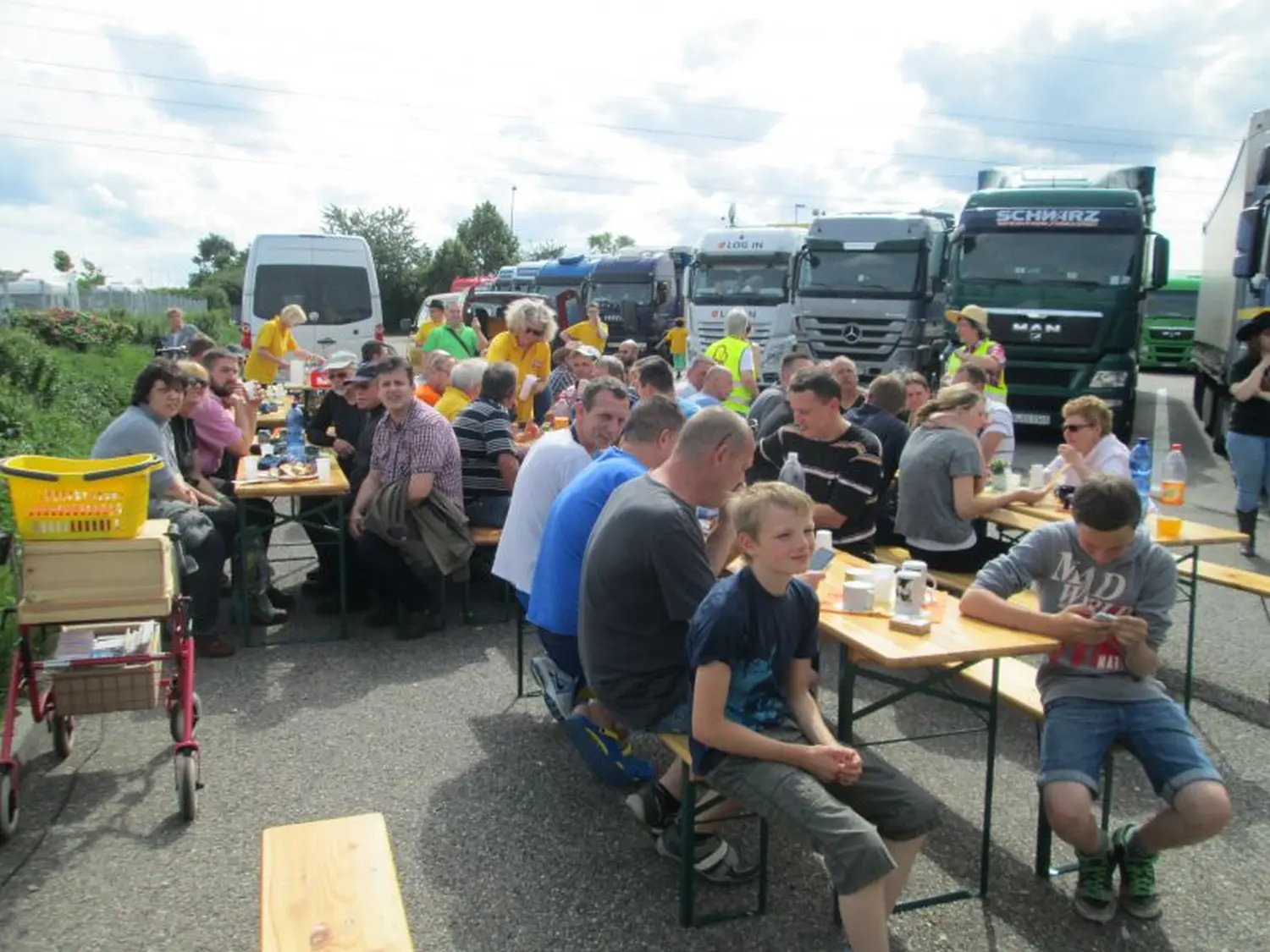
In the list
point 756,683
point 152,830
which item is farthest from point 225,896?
point 756,683

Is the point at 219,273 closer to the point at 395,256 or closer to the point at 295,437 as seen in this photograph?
the point at 395,256

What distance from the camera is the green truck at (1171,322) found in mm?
25859

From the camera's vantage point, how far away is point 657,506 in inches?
122

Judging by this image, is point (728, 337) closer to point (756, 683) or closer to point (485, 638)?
point (485, 638)

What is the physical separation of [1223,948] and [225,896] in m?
2.97

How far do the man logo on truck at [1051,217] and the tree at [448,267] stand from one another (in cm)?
4805

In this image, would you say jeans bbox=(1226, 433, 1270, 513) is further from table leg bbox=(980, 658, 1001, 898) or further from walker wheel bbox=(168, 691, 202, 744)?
walker wheel bbox=(168, 691, 202, 744)

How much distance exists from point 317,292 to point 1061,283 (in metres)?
9.77

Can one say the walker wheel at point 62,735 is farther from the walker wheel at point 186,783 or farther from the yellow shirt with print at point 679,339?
the yellow shirt with print at point 679,339

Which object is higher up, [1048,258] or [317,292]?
[1048,258]

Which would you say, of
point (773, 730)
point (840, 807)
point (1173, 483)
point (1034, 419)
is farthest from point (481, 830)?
point (1034, 419)

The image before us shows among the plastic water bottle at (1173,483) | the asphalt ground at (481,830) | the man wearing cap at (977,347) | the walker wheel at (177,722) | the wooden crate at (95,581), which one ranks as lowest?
the asphalt ground at (481,830)

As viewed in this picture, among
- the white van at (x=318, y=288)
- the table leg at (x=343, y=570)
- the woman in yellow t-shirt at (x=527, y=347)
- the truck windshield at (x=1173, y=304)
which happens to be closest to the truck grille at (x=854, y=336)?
the white van at (x=318, y=288)

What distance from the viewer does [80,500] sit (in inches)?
147
